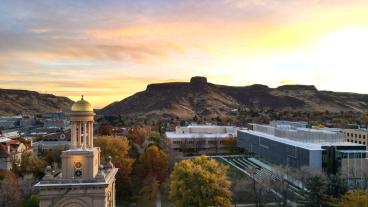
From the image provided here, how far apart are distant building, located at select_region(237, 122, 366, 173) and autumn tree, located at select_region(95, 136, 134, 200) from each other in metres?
25.3

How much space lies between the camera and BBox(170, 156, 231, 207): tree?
39.4 m

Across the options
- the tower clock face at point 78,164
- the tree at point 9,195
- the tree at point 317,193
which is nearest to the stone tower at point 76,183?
the tower clock face at point 78,164

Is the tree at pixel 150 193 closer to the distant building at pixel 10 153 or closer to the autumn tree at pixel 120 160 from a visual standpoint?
the autumn tree at pixel 120 160

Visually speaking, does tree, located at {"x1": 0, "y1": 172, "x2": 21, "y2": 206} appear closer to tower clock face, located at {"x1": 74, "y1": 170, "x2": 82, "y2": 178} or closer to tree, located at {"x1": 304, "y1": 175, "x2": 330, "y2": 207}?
tower clock face, located at {"x1": 74, "y1": 170, "x2": 82, "y2": 178}

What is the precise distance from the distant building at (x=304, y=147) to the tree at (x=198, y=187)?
22944 mm

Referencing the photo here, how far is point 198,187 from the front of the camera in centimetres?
3975

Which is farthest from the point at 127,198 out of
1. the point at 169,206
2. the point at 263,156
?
the point at 263,156

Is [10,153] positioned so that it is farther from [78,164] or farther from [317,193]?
[317,193]

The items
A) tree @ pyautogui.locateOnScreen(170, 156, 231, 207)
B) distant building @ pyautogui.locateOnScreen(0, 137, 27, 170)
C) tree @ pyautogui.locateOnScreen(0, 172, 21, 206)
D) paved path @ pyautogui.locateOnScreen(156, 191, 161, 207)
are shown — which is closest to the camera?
tree @ pyautogui.locateOnScreen(170, 156, 231, 207)

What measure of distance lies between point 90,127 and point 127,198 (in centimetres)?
2648

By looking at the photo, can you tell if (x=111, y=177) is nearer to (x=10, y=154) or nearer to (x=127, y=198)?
(x=127, y=198)

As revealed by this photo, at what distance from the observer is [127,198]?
52062mm

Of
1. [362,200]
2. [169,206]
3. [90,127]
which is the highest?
[90,127]

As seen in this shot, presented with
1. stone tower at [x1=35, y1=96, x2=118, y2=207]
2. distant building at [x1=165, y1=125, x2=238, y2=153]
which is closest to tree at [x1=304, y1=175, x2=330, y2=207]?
stone tower at [x1=35, y1=96, x2=118, y2=207]
